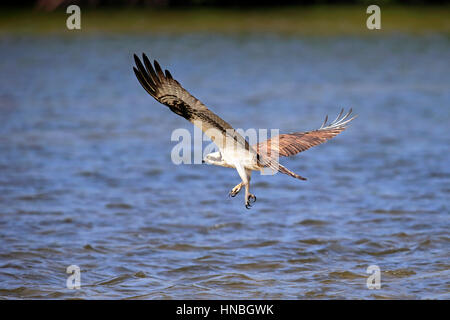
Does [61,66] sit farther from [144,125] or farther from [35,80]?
[144,125]

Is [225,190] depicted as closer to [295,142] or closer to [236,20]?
[295,142]

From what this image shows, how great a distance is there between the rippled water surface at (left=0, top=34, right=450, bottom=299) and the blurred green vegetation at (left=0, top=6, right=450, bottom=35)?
5384mm

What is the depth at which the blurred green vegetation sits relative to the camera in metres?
24.7

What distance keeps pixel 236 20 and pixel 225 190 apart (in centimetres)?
1763

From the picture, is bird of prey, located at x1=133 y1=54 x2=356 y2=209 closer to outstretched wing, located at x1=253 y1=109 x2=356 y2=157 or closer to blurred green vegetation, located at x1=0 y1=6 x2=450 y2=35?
outstretched wing, located at x1=253 y1=109 x2=356 y2=157

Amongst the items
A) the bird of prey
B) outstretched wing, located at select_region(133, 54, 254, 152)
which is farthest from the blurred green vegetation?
outstretched wing, located at select_region(133, 54, 254, 152)

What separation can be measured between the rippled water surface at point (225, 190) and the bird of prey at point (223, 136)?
140 cm

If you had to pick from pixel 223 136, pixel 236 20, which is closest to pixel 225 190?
pixel 223 136

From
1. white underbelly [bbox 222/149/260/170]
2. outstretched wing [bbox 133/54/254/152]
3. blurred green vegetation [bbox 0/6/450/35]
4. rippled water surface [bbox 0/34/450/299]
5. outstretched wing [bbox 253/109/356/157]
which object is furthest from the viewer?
blurred green vegetation [bbox 0/6/450/35]

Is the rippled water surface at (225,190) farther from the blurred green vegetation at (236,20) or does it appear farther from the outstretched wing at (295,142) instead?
the blurred green vegetation at (236,20)

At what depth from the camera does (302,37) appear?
23234 mm
